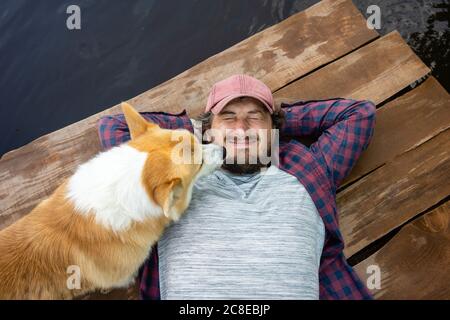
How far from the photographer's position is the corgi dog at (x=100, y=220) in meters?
A: 1.80

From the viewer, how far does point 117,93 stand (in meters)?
3.86

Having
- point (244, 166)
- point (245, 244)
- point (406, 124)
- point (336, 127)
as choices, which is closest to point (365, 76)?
point (406, 124)

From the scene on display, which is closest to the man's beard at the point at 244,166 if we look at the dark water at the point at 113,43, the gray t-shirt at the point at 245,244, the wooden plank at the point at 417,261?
the gray t-shirt at the point at 245,244

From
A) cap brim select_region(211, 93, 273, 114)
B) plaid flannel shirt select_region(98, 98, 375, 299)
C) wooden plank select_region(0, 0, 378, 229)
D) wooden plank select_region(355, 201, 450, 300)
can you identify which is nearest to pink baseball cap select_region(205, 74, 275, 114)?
cap brim select_region(211, 93, 273, 114)

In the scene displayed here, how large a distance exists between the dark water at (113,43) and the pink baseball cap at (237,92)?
1648 mm

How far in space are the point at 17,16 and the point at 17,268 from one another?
3.21 metres

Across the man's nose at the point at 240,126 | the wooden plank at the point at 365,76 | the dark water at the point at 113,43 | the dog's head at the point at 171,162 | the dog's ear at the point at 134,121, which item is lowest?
the dog's head at the point at 171,162

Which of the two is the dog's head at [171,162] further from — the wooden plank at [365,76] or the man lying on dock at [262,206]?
the wooden plank at [365,76]

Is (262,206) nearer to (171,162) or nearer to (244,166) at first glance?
(244,166)

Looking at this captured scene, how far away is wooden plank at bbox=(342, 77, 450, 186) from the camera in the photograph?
2.54 metres

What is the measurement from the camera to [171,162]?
184 centimetres

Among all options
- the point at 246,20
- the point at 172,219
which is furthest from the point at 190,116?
the point at 246,20

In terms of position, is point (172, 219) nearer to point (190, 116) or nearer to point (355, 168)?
point (190, 116)

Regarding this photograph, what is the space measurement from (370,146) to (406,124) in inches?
11.8
